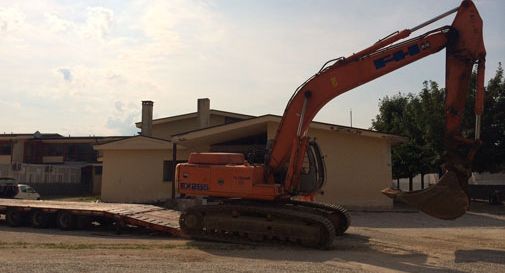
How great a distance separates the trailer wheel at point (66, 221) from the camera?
54.2 ft

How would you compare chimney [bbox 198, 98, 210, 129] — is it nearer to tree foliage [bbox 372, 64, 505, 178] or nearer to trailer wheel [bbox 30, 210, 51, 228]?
tree foliage [bbox 372, 64, 505, 178]

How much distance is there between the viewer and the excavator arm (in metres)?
12.4

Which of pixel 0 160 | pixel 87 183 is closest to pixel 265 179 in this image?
pixel 87 183

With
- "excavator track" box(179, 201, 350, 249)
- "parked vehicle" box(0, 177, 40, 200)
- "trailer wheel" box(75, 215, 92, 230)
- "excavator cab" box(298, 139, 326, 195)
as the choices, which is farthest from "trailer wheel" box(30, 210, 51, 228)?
"excavator cab" box(298, 139, 326, 195)

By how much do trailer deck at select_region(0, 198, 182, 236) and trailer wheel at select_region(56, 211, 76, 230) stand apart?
0.24ft

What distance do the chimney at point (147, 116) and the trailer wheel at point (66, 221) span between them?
54.6ft

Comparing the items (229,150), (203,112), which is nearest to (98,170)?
(203,112)

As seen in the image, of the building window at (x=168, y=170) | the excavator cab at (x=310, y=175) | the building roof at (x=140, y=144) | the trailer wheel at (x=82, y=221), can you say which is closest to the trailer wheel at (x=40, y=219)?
the trailer wheel at (x=82, y=221)

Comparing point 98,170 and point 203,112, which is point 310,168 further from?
point 98,170

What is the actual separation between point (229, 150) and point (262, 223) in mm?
15383

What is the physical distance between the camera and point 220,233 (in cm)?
1390

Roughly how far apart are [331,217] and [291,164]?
252 cm

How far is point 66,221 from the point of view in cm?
1662

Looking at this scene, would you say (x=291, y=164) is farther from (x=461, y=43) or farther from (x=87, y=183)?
(x=87, y=183)
